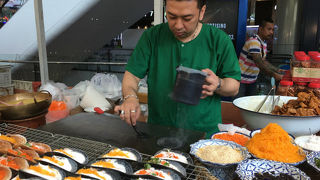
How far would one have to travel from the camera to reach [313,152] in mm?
1188

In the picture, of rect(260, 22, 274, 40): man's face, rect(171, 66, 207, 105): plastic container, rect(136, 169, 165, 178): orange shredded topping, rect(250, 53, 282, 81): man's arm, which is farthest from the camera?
rect(260, 22, 274, 40): man's face

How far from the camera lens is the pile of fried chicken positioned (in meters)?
1.54

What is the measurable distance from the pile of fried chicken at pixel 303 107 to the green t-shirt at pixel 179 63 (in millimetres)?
362

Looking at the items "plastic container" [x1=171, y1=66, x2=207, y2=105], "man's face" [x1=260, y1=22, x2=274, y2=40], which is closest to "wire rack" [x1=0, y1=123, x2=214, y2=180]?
"plastic container" [x1=171, y1=66, x2=207, y2=105]

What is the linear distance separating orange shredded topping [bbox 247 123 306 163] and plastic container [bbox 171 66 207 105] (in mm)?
397

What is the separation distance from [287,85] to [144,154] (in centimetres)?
134

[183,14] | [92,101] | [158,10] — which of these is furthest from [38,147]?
[158,10]

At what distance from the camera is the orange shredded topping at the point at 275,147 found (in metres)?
1.20

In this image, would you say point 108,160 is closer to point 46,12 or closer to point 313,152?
point 313,152

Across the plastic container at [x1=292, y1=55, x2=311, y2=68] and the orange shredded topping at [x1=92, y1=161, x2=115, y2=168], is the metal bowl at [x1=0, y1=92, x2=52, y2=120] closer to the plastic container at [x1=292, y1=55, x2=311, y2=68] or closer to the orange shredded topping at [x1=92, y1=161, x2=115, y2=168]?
the orange shredded topping at [x1=92, y1=161, x2=115, y2=168]

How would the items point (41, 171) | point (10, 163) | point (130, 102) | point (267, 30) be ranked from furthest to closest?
point (267, 30), point (130, 102), point (10, 163), point (41, 171)

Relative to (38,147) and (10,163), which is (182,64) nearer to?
(38,147)

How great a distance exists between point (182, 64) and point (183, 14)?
42 cm

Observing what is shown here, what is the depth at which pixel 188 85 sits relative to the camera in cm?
117
